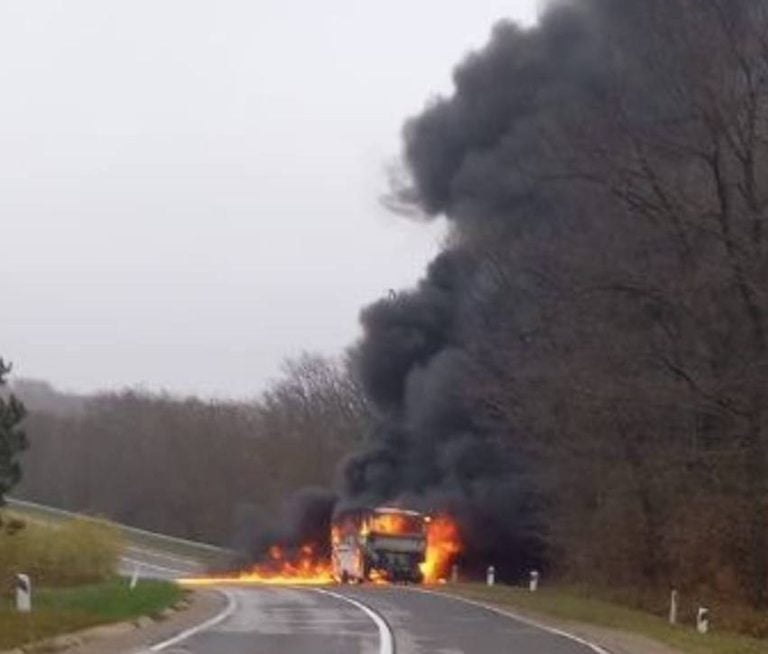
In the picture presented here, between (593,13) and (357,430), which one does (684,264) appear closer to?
(593,13)

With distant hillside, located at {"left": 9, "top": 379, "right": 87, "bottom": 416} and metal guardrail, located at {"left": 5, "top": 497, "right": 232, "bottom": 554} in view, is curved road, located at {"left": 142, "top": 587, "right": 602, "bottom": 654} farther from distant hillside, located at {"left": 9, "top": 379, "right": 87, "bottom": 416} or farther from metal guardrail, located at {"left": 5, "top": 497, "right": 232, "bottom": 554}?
distant hillside, located at {"left": 9, "top": 379, "right": 87, "bottom": 416}

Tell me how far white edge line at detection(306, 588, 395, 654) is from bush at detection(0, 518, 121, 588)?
910 cm

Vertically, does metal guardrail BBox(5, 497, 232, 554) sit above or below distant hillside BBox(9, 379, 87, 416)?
below

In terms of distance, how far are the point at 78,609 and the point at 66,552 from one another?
19.9 m

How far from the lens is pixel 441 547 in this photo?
56406 millimetres

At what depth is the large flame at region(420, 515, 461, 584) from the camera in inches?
2189

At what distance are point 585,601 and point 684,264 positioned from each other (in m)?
7.77

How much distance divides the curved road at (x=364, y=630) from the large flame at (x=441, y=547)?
806 inches

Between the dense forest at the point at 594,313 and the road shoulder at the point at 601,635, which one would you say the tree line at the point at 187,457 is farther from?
the road shoulder at the point at 601,635

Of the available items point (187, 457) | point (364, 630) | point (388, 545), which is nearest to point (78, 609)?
point (364, 630)

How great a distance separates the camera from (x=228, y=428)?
102625 mm

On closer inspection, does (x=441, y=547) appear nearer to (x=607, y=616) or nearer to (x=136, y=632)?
(x=607, y=616)

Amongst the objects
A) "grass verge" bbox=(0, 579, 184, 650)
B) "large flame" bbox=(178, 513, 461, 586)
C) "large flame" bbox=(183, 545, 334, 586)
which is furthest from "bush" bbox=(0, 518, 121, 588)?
"large flame" bbox=(183, 545, 334, 586)

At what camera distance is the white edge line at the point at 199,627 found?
68.6 feet
